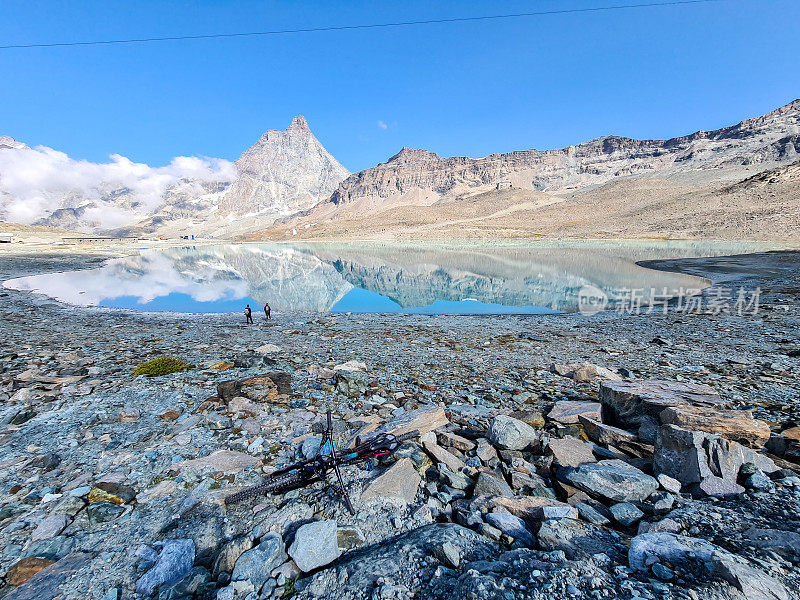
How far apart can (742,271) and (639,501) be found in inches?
1449

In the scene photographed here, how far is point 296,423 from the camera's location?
5.52m

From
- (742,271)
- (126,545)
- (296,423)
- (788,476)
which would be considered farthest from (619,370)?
(742,271)

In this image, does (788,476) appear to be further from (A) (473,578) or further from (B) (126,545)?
(B) (126,545)

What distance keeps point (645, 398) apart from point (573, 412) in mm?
927

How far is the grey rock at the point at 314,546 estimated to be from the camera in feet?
9.15

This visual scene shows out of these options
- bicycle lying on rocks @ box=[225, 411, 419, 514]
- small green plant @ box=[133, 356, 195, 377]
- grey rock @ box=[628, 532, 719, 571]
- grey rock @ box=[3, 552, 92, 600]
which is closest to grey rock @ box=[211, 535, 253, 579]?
bicycle lying on rocks @ box=[225, 411, 419, 514]

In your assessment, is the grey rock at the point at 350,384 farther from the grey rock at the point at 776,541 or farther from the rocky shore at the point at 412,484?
the grey rock at the point at 776,541

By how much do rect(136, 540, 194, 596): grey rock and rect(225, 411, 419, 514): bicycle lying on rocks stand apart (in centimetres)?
62

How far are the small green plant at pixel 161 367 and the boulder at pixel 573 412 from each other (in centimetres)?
769

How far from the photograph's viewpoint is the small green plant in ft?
25.7

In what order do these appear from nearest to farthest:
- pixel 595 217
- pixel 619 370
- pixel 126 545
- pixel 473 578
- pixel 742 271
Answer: pixel 473 578 → pixel 126 545 → pixel 619 370 → pixel 742 271 → pixel 595 217

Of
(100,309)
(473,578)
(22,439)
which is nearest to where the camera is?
(473,578)

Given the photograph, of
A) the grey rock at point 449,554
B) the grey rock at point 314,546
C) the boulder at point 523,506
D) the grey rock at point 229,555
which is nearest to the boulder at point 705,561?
the boulder at point 523,506

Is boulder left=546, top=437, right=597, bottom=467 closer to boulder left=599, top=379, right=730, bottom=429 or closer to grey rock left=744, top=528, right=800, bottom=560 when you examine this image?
boulder left=599, top=379, right=730, bottom=429
